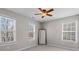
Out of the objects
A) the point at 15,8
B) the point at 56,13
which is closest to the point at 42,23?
the point at 56,13

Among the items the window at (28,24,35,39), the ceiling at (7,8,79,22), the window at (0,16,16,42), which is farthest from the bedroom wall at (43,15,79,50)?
the window at (0,16,16,42)

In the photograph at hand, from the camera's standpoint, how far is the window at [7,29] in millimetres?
1679

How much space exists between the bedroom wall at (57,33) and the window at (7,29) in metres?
0.57

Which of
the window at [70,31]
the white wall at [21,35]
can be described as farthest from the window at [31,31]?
the window at [70,31]

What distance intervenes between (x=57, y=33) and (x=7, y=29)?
0.89 m

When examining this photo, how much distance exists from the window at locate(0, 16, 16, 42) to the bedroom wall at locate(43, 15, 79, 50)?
1.87 feet

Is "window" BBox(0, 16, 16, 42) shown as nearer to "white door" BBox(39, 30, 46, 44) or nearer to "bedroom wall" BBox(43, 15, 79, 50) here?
"white door" BBox(39, 30, 46, 44)

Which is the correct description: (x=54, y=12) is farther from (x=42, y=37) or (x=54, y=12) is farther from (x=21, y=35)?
(x=21, y=35)

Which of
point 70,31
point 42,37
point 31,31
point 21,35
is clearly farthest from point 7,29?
point 70,31
